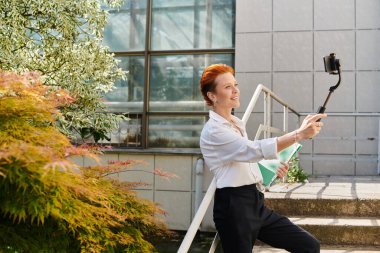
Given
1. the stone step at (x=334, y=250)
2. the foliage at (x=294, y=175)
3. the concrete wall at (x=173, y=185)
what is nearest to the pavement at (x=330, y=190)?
the foliage at (x=294, y=175)

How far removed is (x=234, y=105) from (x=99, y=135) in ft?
10.1

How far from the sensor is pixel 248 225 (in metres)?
2.28

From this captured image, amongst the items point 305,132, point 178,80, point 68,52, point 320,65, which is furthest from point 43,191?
point 320,65

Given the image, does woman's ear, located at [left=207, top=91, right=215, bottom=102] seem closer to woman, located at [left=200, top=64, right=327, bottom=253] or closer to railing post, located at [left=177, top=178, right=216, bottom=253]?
woman, located at [left=200, top=64, right=327, bottom=253]

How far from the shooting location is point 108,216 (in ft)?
8.22

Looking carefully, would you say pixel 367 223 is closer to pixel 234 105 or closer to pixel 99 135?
pixel 234 105

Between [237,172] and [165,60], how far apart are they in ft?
17.5

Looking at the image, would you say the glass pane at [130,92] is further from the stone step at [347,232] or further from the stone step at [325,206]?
the stone step at [347,232]

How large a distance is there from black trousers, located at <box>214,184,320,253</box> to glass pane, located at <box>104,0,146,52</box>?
5.51 meters

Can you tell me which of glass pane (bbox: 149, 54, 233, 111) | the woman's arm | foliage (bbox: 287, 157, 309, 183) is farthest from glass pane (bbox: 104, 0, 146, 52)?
the woman's arm

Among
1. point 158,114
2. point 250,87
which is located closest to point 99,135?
point 158,114

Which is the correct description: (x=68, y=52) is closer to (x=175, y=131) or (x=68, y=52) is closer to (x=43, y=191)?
(x=175, y=131)

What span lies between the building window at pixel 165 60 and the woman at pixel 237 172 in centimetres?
477

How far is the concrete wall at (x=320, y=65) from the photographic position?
23.0ft
